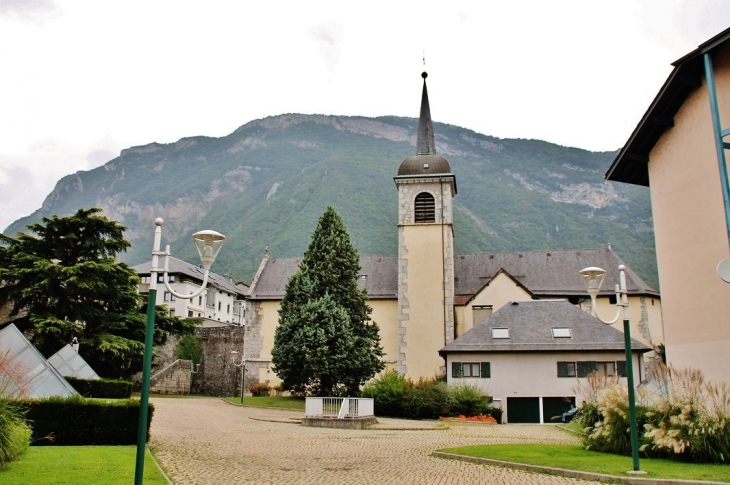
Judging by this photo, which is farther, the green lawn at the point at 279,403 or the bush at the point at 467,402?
the green lawn at the point at 279,403

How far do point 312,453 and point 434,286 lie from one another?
2876 centimetres

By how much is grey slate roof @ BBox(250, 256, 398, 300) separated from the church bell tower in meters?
3.89

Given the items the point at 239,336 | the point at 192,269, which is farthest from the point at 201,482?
the point at 192,269

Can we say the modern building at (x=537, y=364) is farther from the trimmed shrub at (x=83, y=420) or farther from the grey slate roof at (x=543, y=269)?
the trimmed shrub at (x=83, y=420)

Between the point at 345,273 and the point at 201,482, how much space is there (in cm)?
2870

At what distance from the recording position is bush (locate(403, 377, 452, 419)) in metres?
32.6

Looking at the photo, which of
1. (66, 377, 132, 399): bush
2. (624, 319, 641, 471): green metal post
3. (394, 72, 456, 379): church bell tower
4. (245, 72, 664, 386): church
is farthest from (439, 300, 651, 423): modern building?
(624, 319, 641, 471): green metal post

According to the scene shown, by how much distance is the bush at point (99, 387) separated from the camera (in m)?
24.9

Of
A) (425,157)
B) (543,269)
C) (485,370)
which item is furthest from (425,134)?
(485,370)

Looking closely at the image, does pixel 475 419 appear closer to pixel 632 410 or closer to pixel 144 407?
pixel 632 410

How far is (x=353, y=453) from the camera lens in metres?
16.7

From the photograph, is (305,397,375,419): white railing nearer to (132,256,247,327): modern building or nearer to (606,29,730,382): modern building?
(606,29,730,382): modern building

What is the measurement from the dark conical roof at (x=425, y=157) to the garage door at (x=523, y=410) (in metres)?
18.1

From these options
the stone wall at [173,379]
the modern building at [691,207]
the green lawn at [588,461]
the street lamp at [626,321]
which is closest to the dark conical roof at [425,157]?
the stone wall at [173,379]
